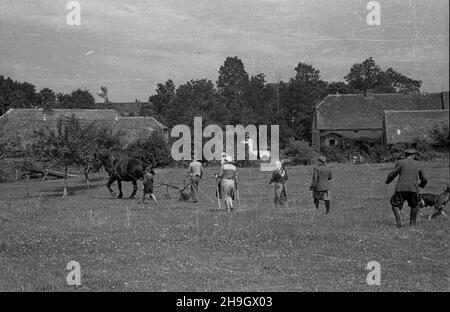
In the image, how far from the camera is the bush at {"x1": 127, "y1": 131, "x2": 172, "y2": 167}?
5731 cm

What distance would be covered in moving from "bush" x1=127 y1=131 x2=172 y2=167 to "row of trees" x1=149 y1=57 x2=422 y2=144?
6050 millimetres

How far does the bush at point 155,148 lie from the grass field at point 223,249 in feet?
118

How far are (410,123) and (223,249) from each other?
6289cm

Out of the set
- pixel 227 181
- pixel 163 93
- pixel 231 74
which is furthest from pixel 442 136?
pixel 163 93

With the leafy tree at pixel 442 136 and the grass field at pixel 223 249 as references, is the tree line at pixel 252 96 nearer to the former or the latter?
the leafy tree at pixel 442 136

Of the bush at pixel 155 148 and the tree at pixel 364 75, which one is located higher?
the tree at pixel 364 75

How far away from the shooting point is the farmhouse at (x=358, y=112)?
78500 millimetres

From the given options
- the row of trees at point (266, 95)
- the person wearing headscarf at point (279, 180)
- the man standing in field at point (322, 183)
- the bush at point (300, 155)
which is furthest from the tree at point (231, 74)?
the man standing in field at point (322, 183)

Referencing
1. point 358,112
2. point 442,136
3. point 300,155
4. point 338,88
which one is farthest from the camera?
point 338,88

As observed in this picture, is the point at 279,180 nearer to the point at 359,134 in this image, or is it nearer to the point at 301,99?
the point at 359,134

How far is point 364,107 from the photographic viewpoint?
269 feet
